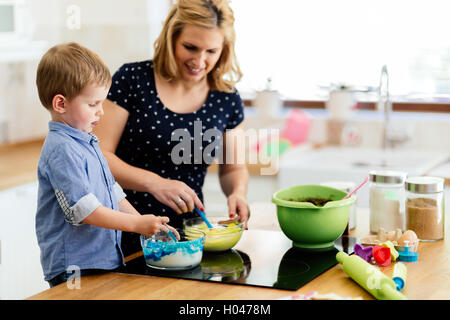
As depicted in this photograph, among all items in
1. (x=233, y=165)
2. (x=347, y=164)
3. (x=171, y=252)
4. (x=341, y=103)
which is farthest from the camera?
(x=341, y=103)

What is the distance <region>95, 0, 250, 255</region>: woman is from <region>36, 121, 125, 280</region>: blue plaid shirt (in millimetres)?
291

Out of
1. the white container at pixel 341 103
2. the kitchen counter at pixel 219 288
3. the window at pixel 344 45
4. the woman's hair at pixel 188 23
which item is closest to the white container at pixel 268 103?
the window at pixel 344 45

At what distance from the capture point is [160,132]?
188 cm

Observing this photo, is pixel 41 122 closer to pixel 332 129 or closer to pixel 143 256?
pixel 332 129

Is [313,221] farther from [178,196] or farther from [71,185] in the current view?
[71,185]

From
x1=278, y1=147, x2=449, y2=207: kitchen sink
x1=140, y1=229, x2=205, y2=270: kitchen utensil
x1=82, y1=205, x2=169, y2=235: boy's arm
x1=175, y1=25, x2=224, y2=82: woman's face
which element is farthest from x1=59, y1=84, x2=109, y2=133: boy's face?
x1=278, y1=147, x2=449, y2=207: kitchen sink

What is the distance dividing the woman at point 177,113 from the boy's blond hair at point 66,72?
Answer: 1.50 ft

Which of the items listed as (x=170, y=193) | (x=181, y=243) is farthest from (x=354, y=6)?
(x=181, y=243)

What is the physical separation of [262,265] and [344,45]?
7.57 ft

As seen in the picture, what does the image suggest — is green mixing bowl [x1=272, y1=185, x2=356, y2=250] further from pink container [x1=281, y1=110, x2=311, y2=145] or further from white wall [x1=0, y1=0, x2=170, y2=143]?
white wall [x1=0, y1=0, x2=170, y2=143]

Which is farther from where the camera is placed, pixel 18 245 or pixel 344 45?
pixel 344 45

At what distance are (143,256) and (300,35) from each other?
7.67 ft

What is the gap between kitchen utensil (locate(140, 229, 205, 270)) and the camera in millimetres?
1447

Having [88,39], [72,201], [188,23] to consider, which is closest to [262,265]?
[72,201]
